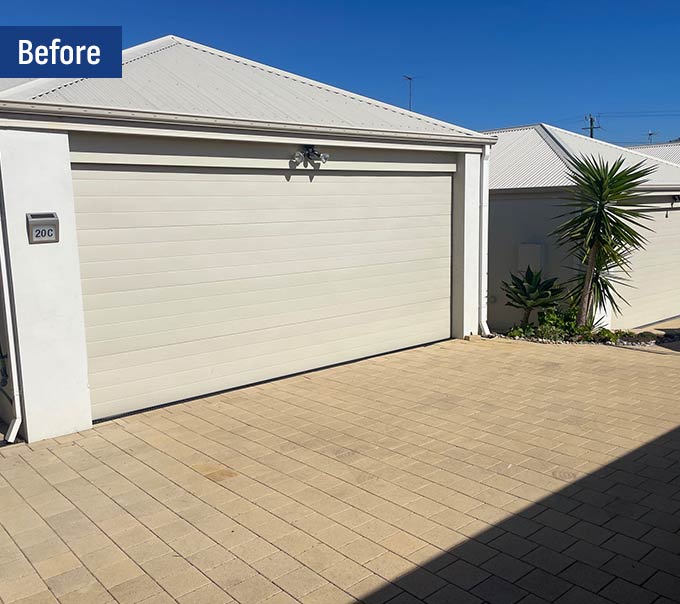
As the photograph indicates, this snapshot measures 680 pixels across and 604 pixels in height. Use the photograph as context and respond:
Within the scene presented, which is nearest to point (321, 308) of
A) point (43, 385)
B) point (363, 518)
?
point (43, 385)

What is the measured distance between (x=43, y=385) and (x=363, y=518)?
3.49 meters

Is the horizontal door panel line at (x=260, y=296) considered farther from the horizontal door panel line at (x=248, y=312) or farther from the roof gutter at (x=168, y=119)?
the roof gutter at (x=168, y=119)

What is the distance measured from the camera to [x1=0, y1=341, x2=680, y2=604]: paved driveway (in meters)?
3.89

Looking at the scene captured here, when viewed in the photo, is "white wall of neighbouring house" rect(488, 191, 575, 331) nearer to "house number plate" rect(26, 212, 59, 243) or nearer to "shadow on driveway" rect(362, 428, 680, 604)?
"shadow on driveway" rect(362, 428, 680, 604)

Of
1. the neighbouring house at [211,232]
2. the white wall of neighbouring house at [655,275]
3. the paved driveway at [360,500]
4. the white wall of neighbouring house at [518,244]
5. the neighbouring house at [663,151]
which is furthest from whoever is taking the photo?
the neighbouring house at [663,151]

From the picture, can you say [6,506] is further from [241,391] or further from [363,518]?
[241,391]

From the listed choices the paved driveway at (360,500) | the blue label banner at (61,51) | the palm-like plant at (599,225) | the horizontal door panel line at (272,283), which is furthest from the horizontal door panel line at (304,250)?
the palm-like plant at (599,225)

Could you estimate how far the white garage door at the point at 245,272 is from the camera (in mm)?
6887

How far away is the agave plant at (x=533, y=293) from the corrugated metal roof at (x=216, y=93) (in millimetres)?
2870

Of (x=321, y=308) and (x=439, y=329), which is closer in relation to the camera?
(x=321, y=308)

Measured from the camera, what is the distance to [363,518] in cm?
470

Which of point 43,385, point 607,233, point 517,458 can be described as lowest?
point 517,458

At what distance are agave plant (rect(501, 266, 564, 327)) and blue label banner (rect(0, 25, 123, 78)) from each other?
740 cm

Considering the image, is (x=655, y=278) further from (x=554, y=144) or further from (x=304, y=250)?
(x=304, y=250)
